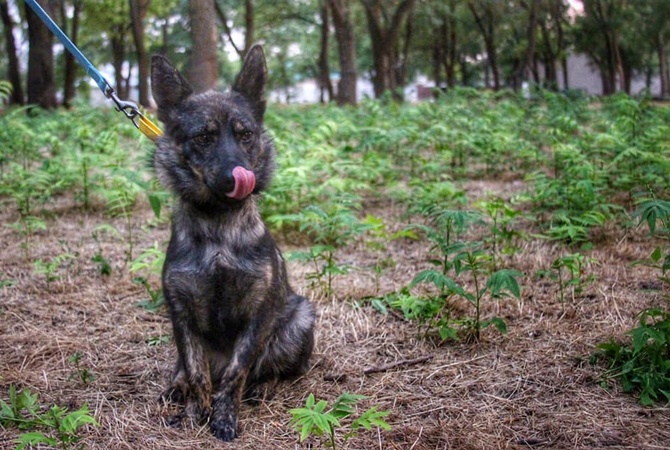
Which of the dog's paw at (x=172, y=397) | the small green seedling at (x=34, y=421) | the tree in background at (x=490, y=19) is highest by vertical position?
the tree in background at (x=490, y=19)

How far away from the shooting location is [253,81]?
435cm

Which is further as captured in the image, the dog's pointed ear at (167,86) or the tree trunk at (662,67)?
the tree trunk at (662,67)

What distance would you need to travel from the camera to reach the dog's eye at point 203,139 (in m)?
3.95

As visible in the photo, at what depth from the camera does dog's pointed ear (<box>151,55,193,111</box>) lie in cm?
416

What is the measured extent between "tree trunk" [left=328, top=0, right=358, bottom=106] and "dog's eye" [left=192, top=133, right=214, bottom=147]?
796 inches

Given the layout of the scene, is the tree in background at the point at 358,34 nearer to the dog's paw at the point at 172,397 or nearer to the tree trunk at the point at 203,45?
the tree trunk at the point at 203,45

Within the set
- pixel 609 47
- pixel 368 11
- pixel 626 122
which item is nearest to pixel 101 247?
pixel 626 122

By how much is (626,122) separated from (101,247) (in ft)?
21.8

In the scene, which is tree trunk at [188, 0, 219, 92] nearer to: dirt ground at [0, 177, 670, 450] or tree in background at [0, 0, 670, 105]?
dirt ground at [0, 177, 670, 450]

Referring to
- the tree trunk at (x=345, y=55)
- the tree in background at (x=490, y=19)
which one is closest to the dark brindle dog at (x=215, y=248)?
the tree trunk at (x=345, y=55)

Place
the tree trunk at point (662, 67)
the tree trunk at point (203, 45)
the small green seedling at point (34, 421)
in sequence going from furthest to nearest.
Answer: the tree trunk at point (662, 67) < the tree trunk at point (203, 45) < the small green seedling at point (34, 421)

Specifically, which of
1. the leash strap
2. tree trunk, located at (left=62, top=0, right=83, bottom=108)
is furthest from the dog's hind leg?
tree trunk, located at (left=62, top=0, right=83, bottom=108)

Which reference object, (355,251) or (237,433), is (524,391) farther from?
(355,251)

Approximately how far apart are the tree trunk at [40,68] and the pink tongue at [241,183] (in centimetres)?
1848
